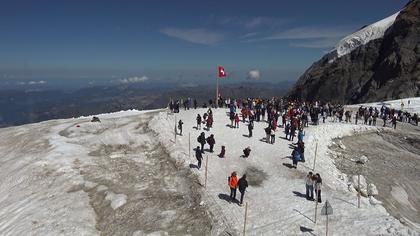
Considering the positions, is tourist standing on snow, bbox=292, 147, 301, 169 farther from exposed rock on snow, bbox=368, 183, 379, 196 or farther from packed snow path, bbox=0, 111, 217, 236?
packed snow path, bbox=0, 111, 217, 236

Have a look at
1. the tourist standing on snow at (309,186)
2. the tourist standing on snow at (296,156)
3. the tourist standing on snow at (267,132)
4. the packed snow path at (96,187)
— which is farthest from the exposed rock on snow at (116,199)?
the tourist standing on snow at (267,132)

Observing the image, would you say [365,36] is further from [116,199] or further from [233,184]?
[116,199]

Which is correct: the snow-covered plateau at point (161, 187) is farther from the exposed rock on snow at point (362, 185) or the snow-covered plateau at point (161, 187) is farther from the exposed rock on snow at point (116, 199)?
the exposed rock on snow at point (362, 185)

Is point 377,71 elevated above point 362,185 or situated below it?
above

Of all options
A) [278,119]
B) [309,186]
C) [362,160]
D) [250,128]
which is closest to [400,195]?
[362,160]

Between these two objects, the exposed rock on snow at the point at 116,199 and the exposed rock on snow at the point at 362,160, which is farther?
the exposed rock on snow at the point at 362,160

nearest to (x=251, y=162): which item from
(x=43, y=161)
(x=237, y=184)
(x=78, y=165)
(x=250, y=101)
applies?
(x=237, y=184)
